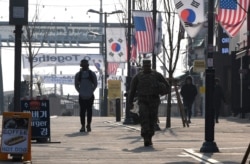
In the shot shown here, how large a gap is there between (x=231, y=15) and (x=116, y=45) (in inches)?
808

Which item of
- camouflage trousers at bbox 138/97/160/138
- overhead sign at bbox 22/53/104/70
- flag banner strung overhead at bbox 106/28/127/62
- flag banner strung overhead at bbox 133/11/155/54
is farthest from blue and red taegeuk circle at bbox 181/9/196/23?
overhead sign at bbox 22/53/104/70

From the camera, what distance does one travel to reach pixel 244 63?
40.3 m

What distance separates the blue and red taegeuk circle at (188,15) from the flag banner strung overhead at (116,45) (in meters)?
18.7

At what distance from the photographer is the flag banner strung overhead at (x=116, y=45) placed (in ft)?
145

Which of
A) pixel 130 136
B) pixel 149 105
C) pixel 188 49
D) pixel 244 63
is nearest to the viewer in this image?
pixel 149 105

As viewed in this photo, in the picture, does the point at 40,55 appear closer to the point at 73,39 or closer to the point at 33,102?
the point at 73,39

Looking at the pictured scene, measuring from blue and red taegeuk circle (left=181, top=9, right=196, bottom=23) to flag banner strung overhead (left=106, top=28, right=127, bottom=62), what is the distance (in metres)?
18.7

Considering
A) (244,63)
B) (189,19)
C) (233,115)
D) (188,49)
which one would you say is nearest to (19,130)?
(189,19)

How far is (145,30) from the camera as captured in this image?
99.1ft

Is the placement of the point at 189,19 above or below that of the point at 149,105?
above

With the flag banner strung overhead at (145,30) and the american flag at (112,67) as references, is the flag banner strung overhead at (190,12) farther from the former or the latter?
the american flag at (112,67)

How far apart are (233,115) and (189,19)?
1938cm

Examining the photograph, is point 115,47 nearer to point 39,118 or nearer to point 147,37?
point 147,37

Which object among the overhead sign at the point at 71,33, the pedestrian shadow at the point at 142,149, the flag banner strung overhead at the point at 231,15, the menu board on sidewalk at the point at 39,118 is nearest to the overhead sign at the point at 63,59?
the overhead sign at the point at 71,33
